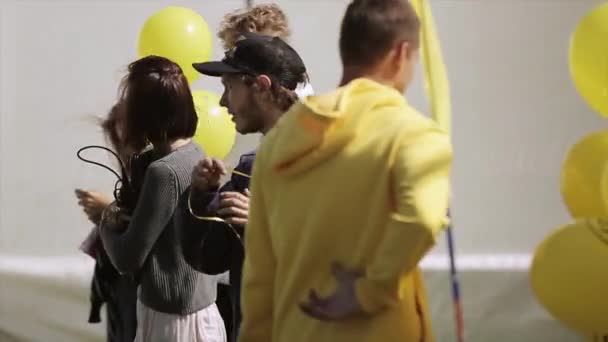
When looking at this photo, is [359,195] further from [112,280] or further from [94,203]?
[112,280]

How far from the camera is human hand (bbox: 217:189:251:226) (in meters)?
1.98

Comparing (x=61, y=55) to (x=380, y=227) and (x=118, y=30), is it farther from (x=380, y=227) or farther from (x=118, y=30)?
(x=380, y=227)

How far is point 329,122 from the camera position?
1.51 meters

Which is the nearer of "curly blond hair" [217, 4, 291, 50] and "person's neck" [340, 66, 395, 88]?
"person's neck" [340, 66, 395, 88]

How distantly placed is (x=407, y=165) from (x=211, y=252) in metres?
0.77

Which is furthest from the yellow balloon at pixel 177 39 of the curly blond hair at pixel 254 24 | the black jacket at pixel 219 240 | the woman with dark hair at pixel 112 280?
the black jacket at pixel 219 240

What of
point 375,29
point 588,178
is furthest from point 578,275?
point 375,29

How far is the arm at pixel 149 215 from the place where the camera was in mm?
2117

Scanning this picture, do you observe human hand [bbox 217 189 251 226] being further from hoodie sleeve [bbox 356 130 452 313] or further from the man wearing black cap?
hoodie sleeve [bbox 356 130 452 313]

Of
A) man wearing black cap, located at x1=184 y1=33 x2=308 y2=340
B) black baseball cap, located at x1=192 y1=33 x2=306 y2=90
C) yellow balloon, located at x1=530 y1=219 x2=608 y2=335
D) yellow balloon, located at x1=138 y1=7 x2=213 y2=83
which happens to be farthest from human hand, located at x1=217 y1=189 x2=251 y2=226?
yellow balloon, located at x1=138 y1=7 x2=213 y2=83

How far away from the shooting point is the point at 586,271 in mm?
2348

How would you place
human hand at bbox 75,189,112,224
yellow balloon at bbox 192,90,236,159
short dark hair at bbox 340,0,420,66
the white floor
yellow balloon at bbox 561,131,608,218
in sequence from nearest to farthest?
short dark hair at bbox 340,0,420,66 → human hand at bbox 75,189,112,224 → yellow balloon at bbox 561,131,608,218 → yellow balloon at bbox 192,90,236,159 → the white floor

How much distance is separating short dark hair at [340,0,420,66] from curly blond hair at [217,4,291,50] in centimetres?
93

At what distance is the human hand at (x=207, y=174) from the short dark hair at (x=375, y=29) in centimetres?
52
